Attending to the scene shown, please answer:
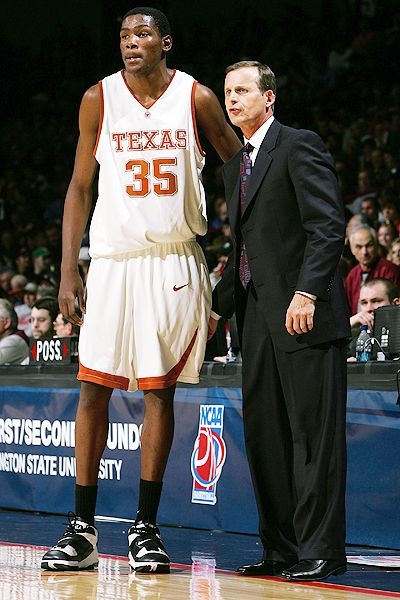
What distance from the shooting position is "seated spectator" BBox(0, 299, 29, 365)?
7984 millimetres

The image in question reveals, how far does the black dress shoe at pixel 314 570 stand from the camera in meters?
3.66

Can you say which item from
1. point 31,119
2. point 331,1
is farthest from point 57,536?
point 31,119

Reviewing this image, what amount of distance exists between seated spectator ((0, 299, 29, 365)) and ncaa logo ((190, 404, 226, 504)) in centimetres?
238

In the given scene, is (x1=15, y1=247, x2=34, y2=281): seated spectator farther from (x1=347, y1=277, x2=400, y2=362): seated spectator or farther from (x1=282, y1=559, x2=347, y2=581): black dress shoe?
(x1=282, y1=559, x2=347, y2=581): black dress shoe

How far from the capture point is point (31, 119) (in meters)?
16.5

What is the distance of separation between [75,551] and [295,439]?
84 centimetres

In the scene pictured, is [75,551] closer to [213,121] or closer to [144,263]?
[144,263]

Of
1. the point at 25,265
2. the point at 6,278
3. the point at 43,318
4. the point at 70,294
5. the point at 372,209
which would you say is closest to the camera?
the point at 70,294

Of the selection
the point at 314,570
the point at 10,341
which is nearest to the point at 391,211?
the point at 10,341

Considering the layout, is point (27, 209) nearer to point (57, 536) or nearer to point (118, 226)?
point (57, 536)

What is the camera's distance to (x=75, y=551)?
3.96 metres

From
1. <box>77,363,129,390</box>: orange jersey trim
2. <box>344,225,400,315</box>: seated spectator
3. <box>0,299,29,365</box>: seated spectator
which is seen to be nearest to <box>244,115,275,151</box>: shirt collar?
<box>77,363,129,390</box>: orange jersey trim

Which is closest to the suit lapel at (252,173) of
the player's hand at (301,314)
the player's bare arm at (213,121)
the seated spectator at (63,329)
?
the player's bare arm at (213,121)

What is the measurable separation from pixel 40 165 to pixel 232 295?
1183 centimetres
